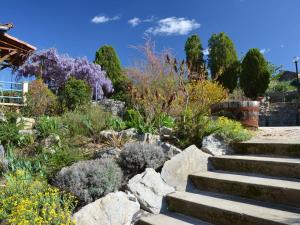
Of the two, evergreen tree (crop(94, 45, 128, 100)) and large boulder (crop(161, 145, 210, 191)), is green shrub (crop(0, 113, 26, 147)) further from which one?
evergreen tree (crop(94, 45, 128, 100))

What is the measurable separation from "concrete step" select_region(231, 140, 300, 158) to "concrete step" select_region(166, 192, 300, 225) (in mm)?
953

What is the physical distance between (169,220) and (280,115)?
43.7ft

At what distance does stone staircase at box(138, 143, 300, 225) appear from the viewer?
3.16 m

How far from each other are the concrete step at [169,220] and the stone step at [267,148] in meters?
1.34

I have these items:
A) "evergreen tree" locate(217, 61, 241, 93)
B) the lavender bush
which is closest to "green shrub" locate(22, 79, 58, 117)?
the lavender bush

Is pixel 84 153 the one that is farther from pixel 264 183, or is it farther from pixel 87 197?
pixel 264 183

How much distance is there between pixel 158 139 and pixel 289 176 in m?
2.09

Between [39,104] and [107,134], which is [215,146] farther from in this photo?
[39,104]

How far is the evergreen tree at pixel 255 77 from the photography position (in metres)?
21.1

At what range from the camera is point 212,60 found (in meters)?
24.9

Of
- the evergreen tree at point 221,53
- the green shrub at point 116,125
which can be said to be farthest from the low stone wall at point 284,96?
the green shrub at point 116,125

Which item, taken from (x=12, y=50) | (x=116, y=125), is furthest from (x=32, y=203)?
(x=12, y=50)

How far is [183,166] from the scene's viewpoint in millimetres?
4324

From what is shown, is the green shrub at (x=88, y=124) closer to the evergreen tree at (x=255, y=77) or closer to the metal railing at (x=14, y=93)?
the metal railing at (x=14, y=93)
